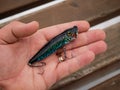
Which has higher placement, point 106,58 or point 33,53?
point 33,53

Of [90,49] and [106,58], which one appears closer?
[90,49]

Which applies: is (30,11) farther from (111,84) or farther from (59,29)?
(111,84)

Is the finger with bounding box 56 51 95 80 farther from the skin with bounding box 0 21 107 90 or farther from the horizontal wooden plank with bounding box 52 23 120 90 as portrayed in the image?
the horizontal wooden plank with bounding box 52 23 120 90

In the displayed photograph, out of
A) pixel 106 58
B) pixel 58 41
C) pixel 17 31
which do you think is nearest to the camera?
pixel 17 31

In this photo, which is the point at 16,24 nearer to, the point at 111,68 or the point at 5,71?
the point at 5,71

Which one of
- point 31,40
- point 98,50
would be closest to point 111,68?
point 98,50

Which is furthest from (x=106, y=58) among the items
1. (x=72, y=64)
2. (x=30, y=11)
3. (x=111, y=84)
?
(x=30, y=11)

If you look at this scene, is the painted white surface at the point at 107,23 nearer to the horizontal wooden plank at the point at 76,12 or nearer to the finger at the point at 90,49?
the horizontal wooden plank at the point at 76,12
